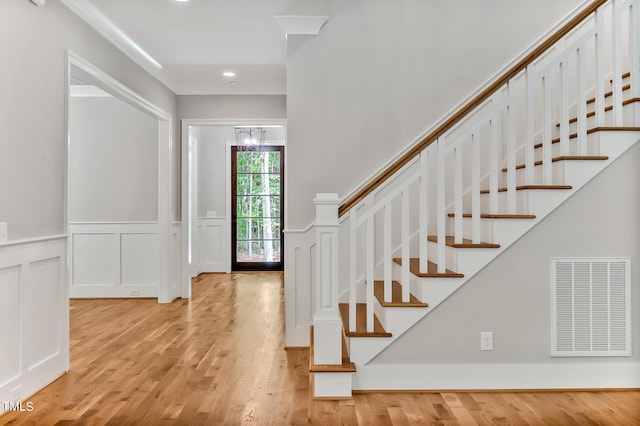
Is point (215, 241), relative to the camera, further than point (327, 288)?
Yes

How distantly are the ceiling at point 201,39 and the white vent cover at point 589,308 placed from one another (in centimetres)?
282

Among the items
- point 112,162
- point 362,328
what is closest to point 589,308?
point 362,328

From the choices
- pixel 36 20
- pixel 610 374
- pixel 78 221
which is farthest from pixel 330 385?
pixel 78 221

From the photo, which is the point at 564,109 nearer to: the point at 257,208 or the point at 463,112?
the point at 463,112

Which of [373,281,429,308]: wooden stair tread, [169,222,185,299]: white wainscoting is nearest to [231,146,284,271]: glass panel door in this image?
[169,222,185,299]: white wainscoting

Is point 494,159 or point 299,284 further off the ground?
point 494,159

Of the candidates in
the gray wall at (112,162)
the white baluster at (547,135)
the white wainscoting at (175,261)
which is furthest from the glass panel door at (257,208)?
the white baluster at (547,135)

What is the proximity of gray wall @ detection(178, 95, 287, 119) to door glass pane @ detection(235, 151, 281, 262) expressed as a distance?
2533 millimetres

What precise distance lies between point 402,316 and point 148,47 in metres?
3.51

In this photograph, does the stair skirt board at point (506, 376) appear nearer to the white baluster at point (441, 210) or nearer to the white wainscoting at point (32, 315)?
the white baluster at point (441, 210)

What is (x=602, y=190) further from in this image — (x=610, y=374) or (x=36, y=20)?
(x=36, y=20)

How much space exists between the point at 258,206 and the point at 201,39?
14.2 feet

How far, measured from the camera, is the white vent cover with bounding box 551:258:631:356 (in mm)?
2781

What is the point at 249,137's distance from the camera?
8047 millimetres
